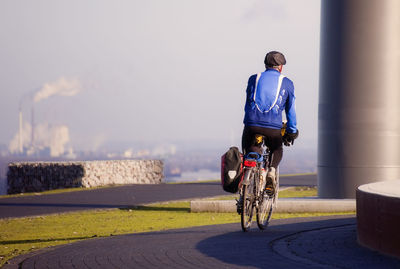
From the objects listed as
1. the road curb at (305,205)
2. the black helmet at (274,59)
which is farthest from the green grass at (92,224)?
the black helmet at (274,59)

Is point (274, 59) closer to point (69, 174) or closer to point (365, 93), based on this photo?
point (365, 93)

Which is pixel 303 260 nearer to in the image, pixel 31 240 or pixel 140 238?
pixel 140 238

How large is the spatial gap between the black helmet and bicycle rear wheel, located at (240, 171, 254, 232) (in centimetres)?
142

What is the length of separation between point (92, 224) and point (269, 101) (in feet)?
16.9

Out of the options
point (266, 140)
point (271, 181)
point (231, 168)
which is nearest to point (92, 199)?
point (271, 181)

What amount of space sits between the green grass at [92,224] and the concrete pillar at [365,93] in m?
1.45

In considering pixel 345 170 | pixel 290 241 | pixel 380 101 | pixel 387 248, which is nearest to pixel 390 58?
pixel 380 101

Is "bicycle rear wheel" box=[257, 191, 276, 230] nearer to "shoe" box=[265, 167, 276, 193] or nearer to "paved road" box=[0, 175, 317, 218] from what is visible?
"shoe" box=[265, 167, 276, 193]

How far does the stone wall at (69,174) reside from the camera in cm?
2620

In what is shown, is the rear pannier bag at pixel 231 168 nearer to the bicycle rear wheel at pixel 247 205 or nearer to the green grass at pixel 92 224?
the bicycle rear wheel at pixel 247 205

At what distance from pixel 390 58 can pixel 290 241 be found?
21.3 ft

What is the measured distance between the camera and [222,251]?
825 cm

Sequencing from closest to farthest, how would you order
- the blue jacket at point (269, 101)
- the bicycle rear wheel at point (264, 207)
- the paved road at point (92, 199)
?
the blue jacket at point (269, 101), the bicycle rear wheel at point (264, 207), the paved road at point (92, 199)

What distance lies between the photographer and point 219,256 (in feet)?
25.8
